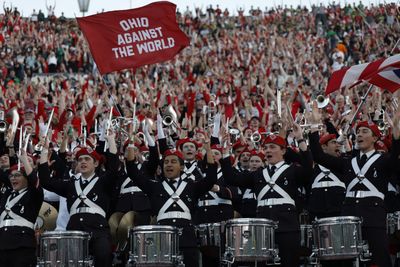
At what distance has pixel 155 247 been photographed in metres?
14.6

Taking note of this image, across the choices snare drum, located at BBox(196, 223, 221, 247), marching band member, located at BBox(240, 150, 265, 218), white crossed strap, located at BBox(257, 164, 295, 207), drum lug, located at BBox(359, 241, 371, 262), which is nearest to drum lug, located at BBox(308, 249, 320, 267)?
drum lug, located at BBox(359, 241, 371, 262)

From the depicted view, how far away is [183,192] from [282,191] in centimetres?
135

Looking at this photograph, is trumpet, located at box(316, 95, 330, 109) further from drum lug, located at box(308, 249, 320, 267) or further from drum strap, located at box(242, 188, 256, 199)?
drum lug, located at box(308, 249, 320, 267)

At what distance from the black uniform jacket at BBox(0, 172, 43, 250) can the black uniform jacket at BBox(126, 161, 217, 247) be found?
1324 mm

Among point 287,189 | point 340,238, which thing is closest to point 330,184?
point 287,189

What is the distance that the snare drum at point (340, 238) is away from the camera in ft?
47.1

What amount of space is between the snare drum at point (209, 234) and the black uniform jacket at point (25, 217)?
7.45 ft

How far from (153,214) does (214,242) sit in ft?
3.35

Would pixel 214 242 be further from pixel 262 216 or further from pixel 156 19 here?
pixel 156 19

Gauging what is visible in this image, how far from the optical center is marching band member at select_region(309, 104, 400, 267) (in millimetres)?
14617

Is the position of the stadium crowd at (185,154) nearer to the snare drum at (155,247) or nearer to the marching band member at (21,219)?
the marching band member at (21,219)

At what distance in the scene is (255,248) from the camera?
14.6m

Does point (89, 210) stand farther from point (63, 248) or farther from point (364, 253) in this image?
point (364, 253)

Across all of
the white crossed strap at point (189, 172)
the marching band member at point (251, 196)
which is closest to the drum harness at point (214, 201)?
the marching band member at point (251, 196)
